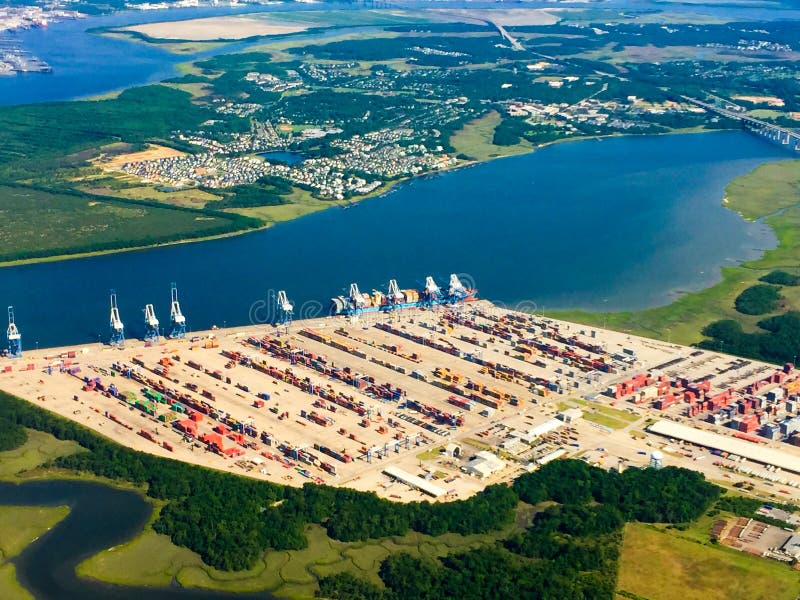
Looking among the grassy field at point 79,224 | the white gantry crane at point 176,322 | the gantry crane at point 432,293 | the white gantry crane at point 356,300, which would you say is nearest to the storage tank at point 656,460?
the white gantry crane at point 356,300

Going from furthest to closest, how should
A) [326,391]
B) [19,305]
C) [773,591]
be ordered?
[19,305] < [326,391] < [773,591]

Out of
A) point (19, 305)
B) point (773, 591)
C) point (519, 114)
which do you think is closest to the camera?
point (773, 591)

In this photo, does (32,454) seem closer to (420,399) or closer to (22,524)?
(22,524)

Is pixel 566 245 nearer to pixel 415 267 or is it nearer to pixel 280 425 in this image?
pixel 415 267

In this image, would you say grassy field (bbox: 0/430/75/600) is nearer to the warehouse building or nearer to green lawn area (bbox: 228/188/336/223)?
the warehouse building

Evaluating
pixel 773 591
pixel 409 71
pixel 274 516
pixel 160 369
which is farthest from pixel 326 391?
pixel 409 71

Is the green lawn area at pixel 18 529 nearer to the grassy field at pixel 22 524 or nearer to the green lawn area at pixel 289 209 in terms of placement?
the grassy field at pixel 22 524
